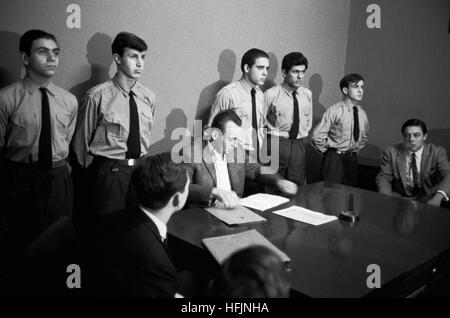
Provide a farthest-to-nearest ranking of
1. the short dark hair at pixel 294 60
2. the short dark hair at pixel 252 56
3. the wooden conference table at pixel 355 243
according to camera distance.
→ the short dark hair at pixel 294 60
the short dark hair at pixel 252 56
the wooden conference table at pixel 355 243

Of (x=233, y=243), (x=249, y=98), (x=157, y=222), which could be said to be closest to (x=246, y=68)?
(x=249, y=98)

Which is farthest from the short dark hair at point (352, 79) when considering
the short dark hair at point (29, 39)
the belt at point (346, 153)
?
the short dark hair at point (29, 39)

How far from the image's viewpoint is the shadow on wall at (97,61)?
3.34 m

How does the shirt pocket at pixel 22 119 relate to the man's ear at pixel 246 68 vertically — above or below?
below

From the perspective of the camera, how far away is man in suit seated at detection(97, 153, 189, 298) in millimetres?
1562

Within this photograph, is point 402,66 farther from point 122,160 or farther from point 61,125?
point 61,125

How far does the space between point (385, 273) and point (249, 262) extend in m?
0.91

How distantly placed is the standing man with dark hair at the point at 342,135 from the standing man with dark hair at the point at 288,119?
30 centimetres

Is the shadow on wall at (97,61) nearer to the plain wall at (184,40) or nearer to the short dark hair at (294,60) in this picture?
the plain wall at (184,40)

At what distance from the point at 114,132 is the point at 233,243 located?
147 centimetres

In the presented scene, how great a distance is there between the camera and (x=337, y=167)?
14.7ft

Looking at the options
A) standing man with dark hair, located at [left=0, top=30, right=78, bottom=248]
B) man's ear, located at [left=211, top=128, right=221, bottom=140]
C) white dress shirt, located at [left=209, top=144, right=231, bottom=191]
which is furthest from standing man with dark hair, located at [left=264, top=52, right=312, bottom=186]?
standing man with dark hair, located at [left=0, top=30, right=78, bottom=248]

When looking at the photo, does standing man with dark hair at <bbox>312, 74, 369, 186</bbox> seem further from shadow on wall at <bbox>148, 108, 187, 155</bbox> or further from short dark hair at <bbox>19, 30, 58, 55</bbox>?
short dark hair at <bbox>19, 30, 58, 55</bbox>
